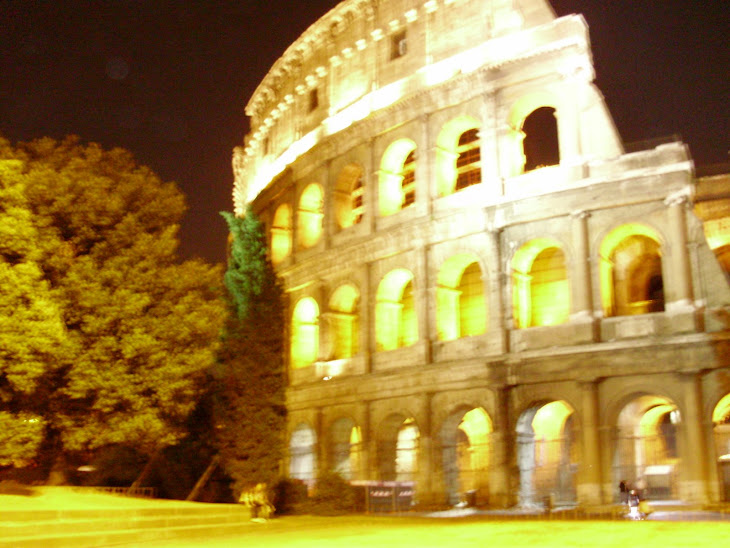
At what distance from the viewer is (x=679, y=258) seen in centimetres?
2042

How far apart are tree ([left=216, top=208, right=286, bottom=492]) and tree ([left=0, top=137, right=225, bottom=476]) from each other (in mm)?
7599

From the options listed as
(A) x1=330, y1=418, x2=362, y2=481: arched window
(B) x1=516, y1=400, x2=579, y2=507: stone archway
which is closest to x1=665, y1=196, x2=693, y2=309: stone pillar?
(B) x1=516, y1=400, x2=579, y2=507: stone archway

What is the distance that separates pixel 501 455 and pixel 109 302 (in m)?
11.0

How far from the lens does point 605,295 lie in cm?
2150

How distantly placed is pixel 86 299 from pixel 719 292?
14557mm

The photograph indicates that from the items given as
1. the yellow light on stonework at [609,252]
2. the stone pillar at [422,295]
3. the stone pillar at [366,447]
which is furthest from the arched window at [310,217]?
the yellow light on stonework at [609,252]

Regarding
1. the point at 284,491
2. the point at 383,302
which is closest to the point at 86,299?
the point at 284,491

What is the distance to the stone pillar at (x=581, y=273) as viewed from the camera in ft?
70.0

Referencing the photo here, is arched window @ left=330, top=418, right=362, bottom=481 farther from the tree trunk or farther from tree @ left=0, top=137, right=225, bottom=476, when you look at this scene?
tree @ left=0, top=137, right=225, bottom=476

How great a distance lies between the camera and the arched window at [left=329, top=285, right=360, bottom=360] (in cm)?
2784

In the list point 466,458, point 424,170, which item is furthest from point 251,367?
point 424,170

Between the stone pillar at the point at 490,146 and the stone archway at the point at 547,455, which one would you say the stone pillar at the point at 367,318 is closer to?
the stone pillar at the point at 490,146

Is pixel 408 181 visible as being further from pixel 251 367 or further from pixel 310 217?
pixel 251 367

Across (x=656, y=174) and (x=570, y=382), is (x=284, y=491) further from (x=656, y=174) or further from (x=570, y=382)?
(x=656, y=174)
